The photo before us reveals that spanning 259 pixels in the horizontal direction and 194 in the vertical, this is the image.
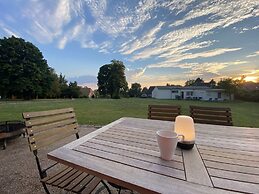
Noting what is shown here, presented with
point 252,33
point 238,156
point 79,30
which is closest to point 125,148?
point 238,156

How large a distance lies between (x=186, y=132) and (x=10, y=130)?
169 inches

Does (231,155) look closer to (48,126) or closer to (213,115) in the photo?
(213,115)

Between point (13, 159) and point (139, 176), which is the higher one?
point (139, 176)

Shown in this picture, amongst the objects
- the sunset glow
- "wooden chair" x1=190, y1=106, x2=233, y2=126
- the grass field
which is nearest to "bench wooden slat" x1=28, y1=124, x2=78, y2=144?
"wooden chair" x1=190, y1=106, x2=233, y2=126

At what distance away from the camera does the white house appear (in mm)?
34594

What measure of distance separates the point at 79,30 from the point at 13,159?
307 inches

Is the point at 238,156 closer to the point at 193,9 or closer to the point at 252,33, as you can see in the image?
the point at 193,9

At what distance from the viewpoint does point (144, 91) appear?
169 feet

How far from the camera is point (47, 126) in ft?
5.40

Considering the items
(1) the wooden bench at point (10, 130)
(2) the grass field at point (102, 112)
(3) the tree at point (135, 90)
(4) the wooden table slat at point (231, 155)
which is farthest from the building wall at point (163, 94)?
(4) the wooden table slat at point (231, 155)

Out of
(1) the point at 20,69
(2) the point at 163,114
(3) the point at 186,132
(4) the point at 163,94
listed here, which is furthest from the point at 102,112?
(4) the point at 163,94

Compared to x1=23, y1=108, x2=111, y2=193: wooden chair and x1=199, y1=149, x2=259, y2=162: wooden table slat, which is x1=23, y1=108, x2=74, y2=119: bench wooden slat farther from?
x1=199, y1=149, x2=259, y2=162: wooden table slat

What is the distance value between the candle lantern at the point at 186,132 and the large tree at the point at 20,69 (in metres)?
26.0

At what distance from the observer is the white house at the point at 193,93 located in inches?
1362
